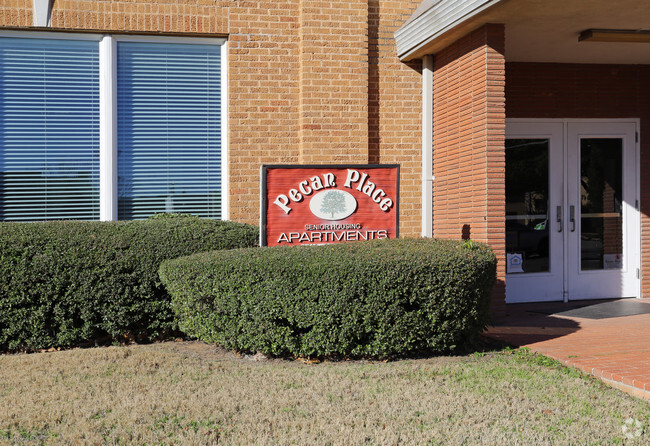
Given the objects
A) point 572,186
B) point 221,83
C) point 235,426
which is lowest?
point 235,426

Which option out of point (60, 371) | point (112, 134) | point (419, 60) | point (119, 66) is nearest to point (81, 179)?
point (112, 134)

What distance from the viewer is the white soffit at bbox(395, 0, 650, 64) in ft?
22.8

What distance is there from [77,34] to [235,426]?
18.5 feet

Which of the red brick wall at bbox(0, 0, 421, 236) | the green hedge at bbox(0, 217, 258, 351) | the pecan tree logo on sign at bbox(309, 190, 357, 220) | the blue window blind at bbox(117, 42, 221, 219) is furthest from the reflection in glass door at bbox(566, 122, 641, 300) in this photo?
the green hedge at bbox(0, 217, 258, 351)

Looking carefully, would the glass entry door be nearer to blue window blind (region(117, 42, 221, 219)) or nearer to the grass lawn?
the grass lawn

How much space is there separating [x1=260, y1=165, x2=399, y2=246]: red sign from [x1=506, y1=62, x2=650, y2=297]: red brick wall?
115 inches

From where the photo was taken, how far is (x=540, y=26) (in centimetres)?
759

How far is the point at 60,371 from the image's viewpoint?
18.3ft

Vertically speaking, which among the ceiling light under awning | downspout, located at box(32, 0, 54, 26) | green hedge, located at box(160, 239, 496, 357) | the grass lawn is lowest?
the grass lawn

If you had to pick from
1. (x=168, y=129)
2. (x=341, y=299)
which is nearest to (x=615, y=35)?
(x=341, y=299)

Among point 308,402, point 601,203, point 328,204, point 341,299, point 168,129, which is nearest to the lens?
point 308,402

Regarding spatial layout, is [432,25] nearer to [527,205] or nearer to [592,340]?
[527,205]

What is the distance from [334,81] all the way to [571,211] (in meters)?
3.66

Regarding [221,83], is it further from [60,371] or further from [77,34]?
[60,371]
